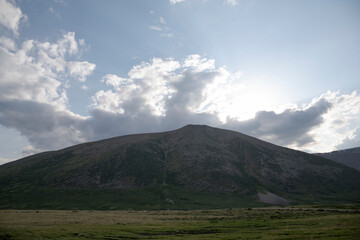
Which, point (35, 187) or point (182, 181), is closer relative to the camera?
point (35, 187)

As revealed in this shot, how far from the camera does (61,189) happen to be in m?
177

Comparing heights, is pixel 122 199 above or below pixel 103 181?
below

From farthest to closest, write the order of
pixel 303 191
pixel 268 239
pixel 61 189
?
pixel 303 191, pixel 61 189, pixel 268 239

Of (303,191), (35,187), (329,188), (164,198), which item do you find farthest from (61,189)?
(329,188)

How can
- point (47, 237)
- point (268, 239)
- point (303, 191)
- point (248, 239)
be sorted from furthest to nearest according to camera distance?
point (303, 191), point (47, 237), point (248, 239), point (268, 239)

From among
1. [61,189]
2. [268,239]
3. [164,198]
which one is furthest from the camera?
[61,189]

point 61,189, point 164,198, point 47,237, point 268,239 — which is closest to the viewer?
point 268,239

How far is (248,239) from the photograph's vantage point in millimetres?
32312

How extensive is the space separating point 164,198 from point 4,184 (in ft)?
446

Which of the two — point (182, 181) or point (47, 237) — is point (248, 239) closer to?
point (47, 237)

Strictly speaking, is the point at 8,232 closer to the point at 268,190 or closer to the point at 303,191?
the point at 268,190

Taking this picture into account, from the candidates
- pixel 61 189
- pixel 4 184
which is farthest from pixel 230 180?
pixel 4 184

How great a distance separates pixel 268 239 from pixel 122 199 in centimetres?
14691

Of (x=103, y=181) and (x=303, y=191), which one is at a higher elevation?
(x=103, y=181)
